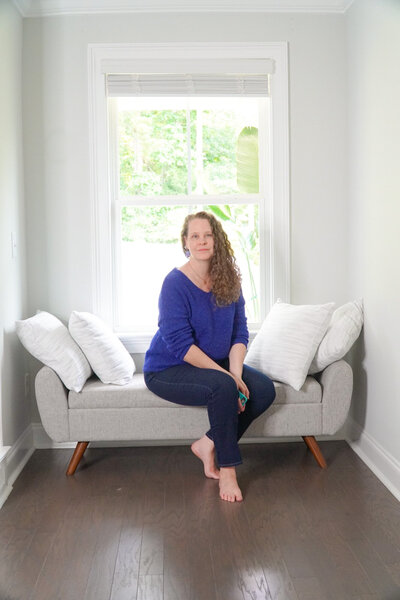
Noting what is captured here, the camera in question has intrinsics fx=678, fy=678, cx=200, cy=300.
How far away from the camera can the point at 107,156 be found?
13.4 ft

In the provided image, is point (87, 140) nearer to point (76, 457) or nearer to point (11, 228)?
point (11, 228)

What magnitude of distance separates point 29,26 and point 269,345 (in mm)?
2368

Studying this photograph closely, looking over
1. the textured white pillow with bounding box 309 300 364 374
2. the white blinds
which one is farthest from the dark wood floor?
the white blinds

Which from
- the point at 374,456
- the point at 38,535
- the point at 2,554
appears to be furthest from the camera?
the point at 374,456

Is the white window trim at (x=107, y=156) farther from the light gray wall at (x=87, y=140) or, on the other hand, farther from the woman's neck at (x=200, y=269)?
the woman's neck at (x=200, y=269)

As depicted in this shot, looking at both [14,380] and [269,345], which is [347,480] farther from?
[14,380]

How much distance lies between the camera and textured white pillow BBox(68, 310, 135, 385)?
12.1 ft

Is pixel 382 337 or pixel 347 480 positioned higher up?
pixel 382 337

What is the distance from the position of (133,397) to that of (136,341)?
625mm

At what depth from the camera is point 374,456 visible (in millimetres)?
3604

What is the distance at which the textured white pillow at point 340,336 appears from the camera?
3619 mm

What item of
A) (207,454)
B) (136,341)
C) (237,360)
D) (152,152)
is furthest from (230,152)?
(207,454)

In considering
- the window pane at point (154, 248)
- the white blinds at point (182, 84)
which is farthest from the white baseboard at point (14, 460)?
the white blinds at point (182, 84)

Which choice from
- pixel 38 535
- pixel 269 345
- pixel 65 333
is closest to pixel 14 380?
pixel 65 333
